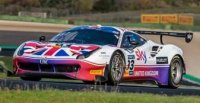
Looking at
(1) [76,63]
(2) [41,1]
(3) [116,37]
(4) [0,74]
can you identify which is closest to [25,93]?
(1) [76,63]

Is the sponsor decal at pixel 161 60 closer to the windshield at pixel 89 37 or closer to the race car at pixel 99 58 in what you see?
the race car at pixel 99 58

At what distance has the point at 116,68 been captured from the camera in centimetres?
1203

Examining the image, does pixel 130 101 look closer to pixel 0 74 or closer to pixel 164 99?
pixel 164 99

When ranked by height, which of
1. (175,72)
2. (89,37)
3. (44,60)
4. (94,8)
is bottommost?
(175,72)

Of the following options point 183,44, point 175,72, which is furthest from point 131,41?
point 183,44

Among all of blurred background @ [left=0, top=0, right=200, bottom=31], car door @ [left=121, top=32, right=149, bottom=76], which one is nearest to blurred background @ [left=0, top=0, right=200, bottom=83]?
blurred background @ [left=0, top=0, right=200, bottom=31]

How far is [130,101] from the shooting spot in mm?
Result: 7723

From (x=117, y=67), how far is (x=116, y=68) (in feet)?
0.18

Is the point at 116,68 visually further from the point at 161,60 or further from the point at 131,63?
the point at 161,60

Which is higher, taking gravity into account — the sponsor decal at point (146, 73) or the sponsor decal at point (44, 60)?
the sponsor decal at point (44, 60)

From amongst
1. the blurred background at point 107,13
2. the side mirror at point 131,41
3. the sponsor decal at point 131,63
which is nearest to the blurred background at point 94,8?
the blurred background at point 107,13

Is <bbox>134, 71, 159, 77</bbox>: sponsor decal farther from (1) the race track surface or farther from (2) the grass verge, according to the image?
(1) the race track surface

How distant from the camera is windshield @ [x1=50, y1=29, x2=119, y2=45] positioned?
12539 millimetres

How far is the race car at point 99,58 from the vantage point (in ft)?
37.7
